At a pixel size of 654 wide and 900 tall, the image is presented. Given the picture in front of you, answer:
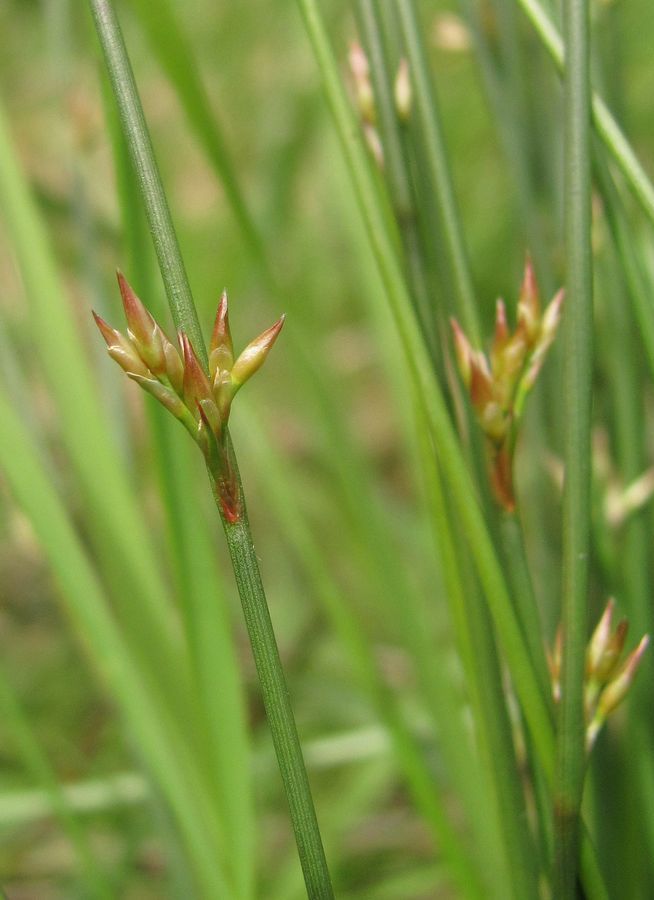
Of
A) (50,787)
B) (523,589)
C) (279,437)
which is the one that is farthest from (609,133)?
(279,437)

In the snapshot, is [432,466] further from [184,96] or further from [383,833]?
[383,833]

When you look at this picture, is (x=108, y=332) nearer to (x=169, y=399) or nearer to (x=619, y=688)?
(x=169, y=399)

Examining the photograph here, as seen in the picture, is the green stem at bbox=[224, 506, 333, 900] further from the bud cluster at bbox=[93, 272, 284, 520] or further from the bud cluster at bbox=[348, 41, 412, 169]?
the bud cluster at bbox=[348, 41, 412, 169]

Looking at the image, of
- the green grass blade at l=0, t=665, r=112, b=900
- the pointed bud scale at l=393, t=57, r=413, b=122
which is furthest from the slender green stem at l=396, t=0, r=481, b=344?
the green grass blade at l=0, t=665, r=112, b=900

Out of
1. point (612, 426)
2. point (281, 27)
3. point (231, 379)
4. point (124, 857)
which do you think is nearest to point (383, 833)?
point (124, 857)

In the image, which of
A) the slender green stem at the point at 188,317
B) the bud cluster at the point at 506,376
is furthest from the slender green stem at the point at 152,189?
the bud cluster at the point at 506,376
